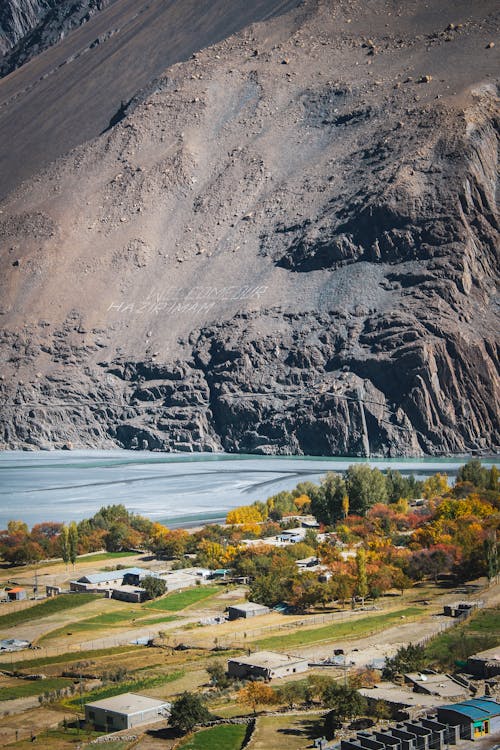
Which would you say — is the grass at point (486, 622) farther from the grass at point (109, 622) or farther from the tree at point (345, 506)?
the tree at point (345, 506)

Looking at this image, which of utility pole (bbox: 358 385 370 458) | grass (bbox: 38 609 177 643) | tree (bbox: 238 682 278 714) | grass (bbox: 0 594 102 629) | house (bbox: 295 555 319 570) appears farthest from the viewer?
utility pole (bbox: 358 385 370 458)

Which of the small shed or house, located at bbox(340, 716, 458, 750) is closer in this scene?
house, located at bbox(340, 716, 458, 750)

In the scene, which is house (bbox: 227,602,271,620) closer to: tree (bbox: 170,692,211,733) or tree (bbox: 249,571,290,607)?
tree (bbox: 249,571,290,607)

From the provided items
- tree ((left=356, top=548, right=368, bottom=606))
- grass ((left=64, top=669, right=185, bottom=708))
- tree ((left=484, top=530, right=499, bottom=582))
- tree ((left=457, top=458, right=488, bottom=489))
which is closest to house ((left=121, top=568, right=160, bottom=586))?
tree ((left=356, top=548, right=368, bottom=606))

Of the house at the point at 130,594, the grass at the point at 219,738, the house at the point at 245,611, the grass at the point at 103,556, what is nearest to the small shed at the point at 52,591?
the house at the point at 130,594

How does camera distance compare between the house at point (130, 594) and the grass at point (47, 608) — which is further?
the house at point (130, 594)

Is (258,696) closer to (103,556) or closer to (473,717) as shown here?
(473,717)
